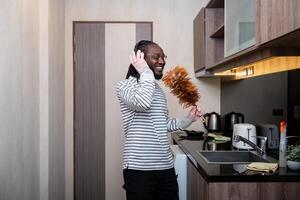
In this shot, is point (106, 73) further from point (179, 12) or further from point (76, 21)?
point (179, 12)

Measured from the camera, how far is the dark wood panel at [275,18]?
1.29 metres

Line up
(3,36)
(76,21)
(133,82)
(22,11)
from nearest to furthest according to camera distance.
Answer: (133,82)
(3,36)
(22,11)
(76,21)

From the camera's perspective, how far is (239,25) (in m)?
2.12

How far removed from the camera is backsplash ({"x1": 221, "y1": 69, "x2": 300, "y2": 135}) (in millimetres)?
2330

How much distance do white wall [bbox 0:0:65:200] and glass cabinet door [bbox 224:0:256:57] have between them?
1.37 metres

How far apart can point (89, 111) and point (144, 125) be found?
193cm

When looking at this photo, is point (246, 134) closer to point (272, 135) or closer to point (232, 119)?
point (272, 135)

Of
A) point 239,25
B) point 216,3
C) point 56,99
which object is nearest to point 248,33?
point 239,25

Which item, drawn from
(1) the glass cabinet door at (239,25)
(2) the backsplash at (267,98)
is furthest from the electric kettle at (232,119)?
(1) the glass cabinet door at (239,25)

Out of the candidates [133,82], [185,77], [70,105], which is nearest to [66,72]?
[70,105]

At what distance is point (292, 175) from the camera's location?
5.32 feet

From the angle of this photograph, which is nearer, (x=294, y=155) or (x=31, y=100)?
(x=294, y=155)

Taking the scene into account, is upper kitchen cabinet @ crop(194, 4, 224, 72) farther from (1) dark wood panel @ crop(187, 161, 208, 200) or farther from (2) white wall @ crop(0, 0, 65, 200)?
(2) white wall @ crop(0, 0, 65, 200)

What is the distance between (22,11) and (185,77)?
4.00ft
